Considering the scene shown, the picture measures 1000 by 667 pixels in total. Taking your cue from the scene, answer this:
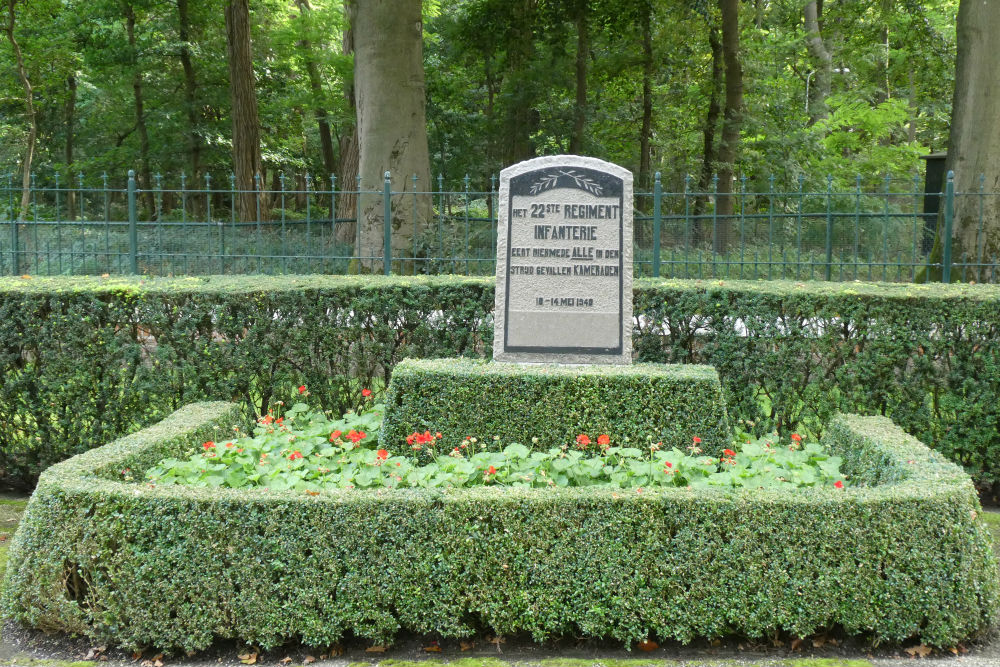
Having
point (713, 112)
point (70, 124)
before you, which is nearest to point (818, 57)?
point (713, 112)

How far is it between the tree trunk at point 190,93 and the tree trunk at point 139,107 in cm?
123

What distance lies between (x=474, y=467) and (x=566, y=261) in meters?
2.29

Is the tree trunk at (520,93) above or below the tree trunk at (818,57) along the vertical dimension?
below

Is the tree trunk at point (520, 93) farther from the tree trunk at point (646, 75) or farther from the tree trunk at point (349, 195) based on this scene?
the tree trunk at point (349, 195)

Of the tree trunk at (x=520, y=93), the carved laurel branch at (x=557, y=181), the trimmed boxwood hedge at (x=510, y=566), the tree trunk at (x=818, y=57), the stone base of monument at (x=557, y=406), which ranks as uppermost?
the tree trunk at (x=818, y=57)

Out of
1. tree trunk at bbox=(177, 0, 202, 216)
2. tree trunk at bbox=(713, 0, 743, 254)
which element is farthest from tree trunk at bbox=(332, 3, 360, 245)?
tree trunk at bbox=(713, 0, 743, 254)

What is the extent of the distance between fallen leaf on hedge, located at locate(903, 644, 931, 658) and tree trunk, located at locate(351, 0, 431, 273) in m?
10.4

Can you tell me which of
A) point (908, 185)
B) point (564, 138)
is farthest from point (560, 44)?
point (908, 185)

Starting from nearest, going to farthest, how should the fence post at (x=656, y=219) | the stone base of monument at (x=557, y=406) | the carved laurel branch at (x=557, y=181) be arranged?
the stone base of monument at (x=557, y=406) < the carved laurel branch at (x=557, y=181) < the fence post at (x=656, y=219)

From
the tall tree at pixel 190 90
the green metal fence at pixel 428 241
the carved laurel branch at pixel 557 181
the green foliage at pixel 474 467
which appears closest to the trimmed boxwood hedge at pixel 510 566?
the green foliage at pixel 474 467

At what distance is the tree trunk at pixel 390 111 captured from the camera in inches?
533

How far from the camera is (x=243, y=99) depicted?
18.8m

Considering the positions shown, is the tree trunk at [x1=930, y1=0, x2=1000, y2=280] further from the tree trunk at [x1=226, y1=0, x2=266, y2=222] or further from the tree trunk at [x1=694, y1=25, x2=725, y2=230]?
the tree trunk at [x1=226, y1=0, x2=266, y2=222]

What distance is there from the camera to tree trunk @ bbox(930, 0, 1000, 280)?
481 inches
